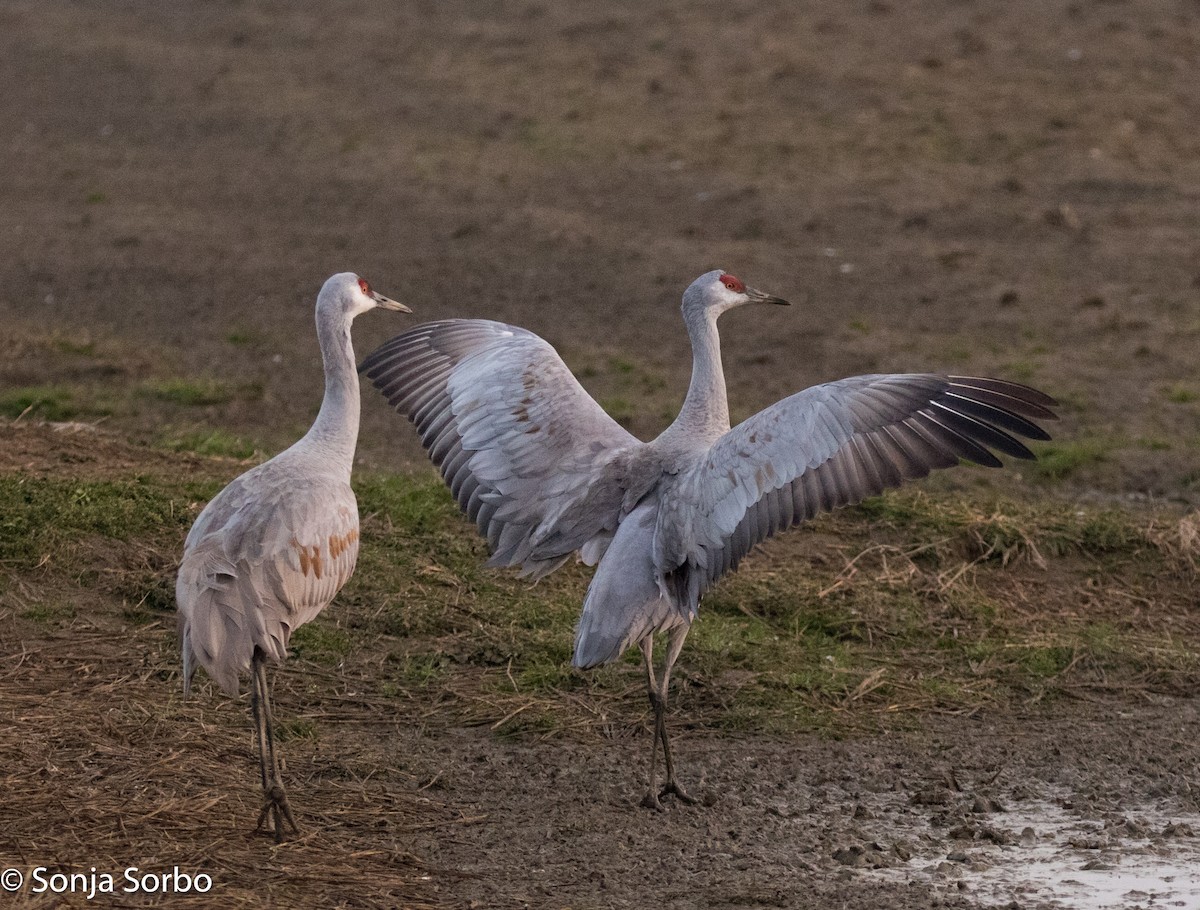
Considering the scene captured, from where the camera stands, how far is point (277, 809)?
193 inches

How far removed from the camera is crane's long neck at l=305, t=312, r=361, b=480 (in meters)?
5.41

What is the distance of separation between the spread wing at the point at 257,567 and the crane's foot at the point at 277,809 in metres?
0.30

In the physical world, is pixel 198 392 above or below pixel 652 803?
above

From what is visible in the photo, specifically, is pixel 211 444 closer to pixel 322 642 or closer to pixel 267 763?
pixel 322 642

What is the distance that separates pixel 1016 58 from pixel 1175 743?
1142 cm

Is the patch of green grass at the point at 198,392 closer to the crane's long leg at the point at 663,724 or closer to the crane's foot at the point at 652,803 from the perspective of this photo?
the crane's long leg at the point at 663,724

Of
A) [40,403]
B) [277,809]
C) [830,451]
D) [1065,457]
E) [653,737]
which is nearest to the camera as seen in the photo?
[277,809]

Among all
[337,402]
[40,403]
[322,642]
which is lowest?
[322,642]

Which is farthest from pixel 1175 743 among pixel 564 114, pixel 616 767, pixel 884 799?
pixel 564 114

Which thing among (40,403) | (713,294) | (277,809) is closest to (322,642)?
(277,809)

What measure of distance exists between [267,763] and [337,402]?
1.15m

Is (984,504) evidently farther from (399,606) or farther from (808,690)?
(399,606)

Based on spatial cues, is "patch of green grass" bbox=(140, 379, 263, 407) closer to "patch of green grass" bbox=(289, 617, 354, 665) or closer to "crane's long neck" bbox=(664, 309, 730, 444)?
"patch of green grass" bbox=(289, 617, 354, 665)

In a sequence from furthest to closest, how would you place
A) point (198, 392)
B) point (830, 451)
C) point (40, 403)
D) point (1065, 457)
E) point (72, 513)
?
point (198, 392) → point (40, 403) → point (1065, 457) → point (72, 513) → point (830, 451)
